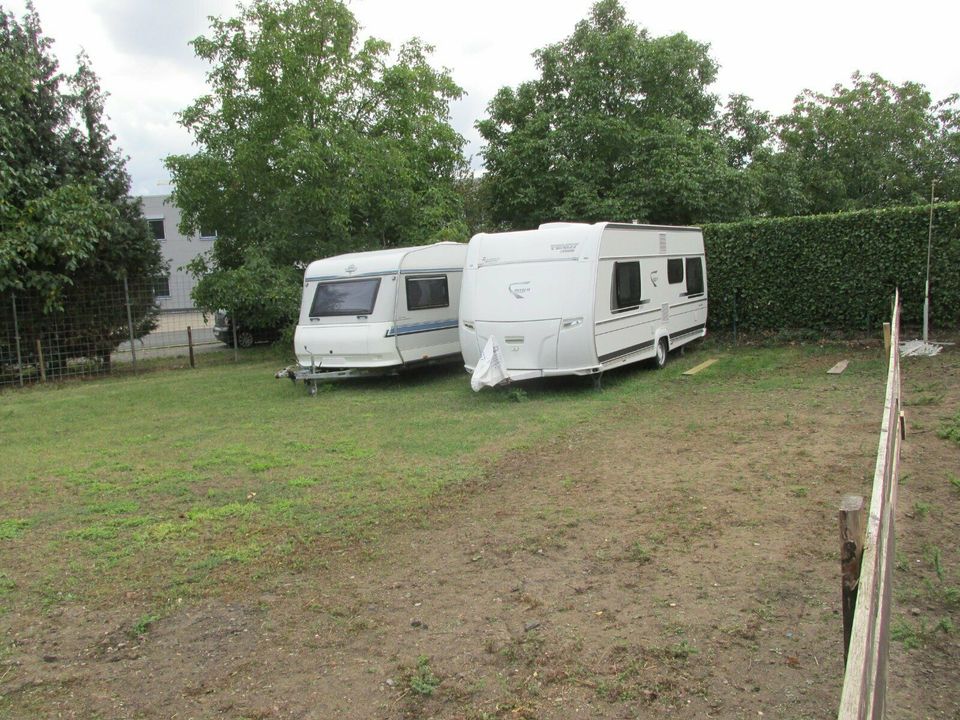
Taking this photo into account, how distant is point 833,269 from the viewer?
1439 cm

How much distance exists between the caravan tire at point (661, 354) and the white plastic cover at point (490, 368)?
130 inches

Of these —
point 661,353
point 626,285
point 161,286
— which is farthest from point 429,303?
point 161,286

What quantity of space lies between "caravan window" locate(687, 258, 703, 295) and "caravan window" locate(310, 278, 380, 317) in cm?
597

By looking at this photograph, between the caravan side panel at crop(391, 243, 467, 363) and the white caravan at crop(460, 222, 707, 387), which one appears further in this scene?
the caravan side panel at crop(391, 243, 467, 363)

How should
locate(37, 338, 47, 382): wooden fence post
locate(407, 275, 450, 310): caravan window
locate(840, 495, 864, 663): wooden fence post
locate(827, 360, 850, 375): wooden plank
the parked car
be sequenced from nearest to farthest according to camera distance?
locate(840, 495, 864, 663): wooden fence post, locate(827, 360, 850, 375): wooden plank, locate(407, 275, 450, 310): caravan window, locate(37, 338, 47, 382): wooden fence post, the parked car

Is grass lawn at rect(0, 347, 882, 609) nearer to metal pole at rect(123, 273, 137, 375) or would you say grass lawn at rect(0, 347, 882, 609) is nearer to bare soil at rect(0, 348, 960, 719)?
bare soil at rect(0, 348, 960, 719)

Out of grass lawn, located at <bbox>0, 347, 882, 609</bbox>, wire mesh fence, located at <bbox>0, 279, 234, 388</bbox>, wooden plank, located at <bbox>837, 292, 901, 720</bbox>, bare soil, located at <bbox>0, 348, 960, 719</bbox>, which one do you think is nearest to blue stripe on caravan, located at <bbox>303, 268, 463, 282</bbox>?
grass lawn, located at <bbox>0, 347, 882, 609</bbox>

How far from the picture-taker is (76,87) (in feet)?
51.1

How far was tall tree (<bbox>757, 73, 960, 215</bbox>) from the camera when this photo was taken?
873 inches

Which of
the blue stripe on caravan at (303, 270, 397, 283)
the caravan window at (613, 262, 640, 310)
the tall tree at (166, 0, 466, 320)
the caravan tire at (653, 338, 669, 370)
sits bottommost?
the caravan tire at (653, 338, 669, 370)

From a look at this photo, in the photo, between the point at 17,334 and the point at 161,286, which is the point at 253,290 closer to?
the point at 161,286

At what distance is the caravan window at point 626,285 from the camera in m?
11.1

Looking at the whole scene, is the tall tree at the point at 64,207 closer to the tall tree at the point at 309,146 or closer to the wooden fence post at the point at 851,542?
the tall tree at the point at 309,146

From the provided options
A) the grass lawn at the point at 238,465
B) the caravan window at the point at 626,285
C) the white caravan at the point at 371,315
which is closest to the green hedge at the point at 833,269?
the grass lawn at the point at 238,465
